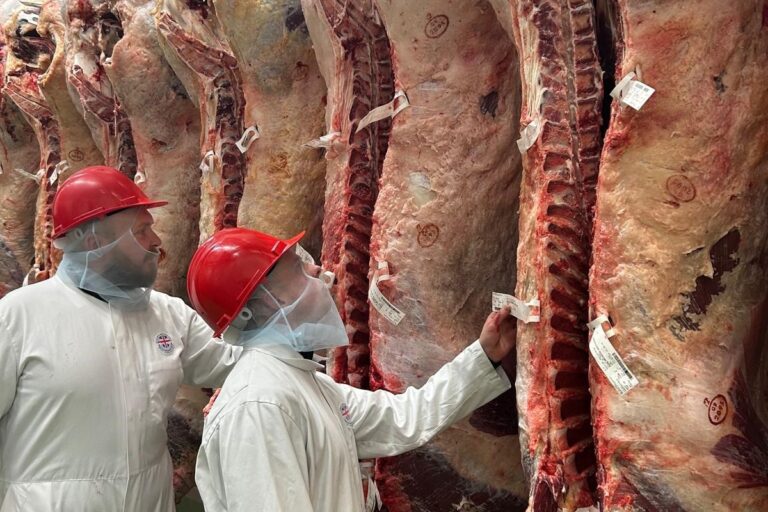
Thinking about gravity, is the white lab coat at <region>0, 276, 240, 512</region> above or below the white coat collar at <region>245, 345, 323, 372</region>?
A: below

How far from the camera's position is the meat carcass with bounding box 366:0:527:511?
247 centimetres

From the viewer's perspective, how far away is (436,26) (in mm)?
2473

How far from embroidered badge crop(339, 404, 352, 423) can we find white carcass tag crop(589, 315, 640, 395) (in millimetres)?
770

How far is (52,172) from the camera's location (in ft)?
16.9

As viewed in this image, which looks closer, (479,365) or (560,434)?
(560,434)

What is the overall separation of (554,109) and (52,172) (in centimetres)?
397

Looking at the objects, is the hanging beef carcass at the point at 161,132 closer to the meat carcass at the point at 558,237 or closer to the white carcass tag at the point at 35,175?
the white carcass tag at the point at 35,175

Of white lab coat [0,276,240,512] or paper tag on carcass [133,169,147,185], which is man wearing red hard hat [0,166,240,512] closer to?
white lab coat [0,276,240,512]

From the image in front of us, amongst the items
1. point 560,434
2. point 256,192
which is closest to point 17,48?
point 256,192

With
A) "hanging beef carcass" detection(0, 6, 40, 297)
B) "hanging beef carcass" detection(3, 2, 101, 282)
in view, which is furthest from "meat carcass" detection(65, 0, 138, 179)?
"hanging beef carcass" detection(0, 6, 40, 297)

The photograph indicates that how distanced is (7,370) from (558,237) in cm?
167

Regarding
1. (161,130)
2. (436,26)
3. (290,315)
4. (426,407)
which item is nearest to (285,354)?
(290,315)

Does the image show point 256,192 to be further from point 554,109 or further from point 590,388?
point 590,388

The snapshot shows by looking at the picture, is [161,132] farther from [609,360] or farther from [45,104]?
[609,360]
